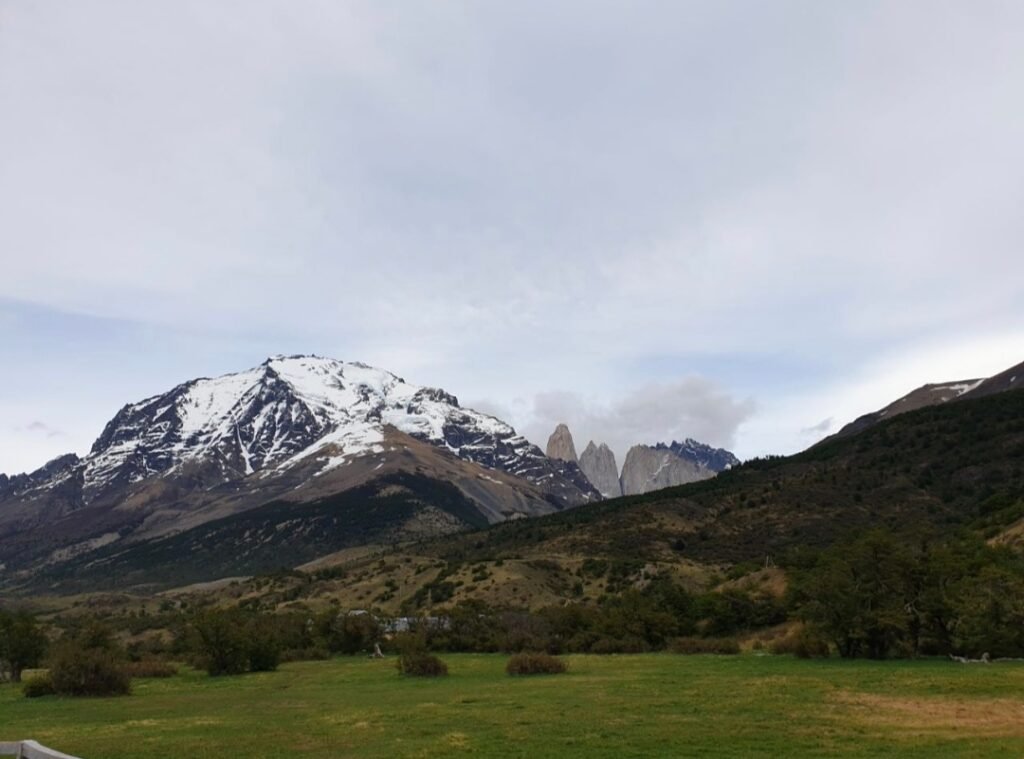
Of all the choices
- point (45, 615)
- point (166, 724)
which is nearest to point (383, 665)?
point (166, 724)

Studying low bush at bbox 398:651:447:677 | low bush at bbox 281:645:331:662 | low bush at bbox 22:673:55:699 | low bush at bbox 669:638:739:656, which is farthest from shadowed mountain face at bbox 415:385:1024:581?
low bush at bbox 22:673:55:699

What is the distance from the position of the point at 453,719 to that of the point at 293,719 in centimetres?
640

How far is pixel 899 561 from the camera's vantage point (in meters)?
42.9

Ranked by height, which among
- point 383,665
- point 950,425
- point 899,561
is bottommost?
point 383,665

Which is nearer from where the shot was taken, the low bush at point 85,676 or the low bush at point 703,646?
the low bush at point 85,676

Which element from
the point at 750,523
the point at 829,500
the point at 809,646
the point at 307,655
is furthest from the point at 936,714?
the point at 829,500

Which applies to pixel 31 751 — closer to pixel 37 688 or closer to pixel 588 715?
pixel 588 715

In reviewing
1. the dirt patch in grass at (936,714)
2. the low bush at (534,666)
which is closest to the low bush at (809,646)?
the low bush at (534,666)

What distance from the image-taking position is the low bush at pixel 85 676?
42219 millimetres

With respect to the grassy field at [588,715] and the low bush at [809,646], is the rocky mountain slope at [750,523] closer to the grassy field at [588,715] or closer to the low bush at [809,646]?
the low bush at [809,646]

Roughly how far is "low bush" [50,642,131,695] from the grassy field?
4.39ft

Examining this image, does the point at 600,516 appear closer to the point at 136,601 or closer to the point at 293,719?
the point at 136,601

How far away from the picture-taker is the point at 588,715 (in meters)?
26.4

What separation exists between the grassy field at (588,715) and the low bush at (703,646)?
784 cm
